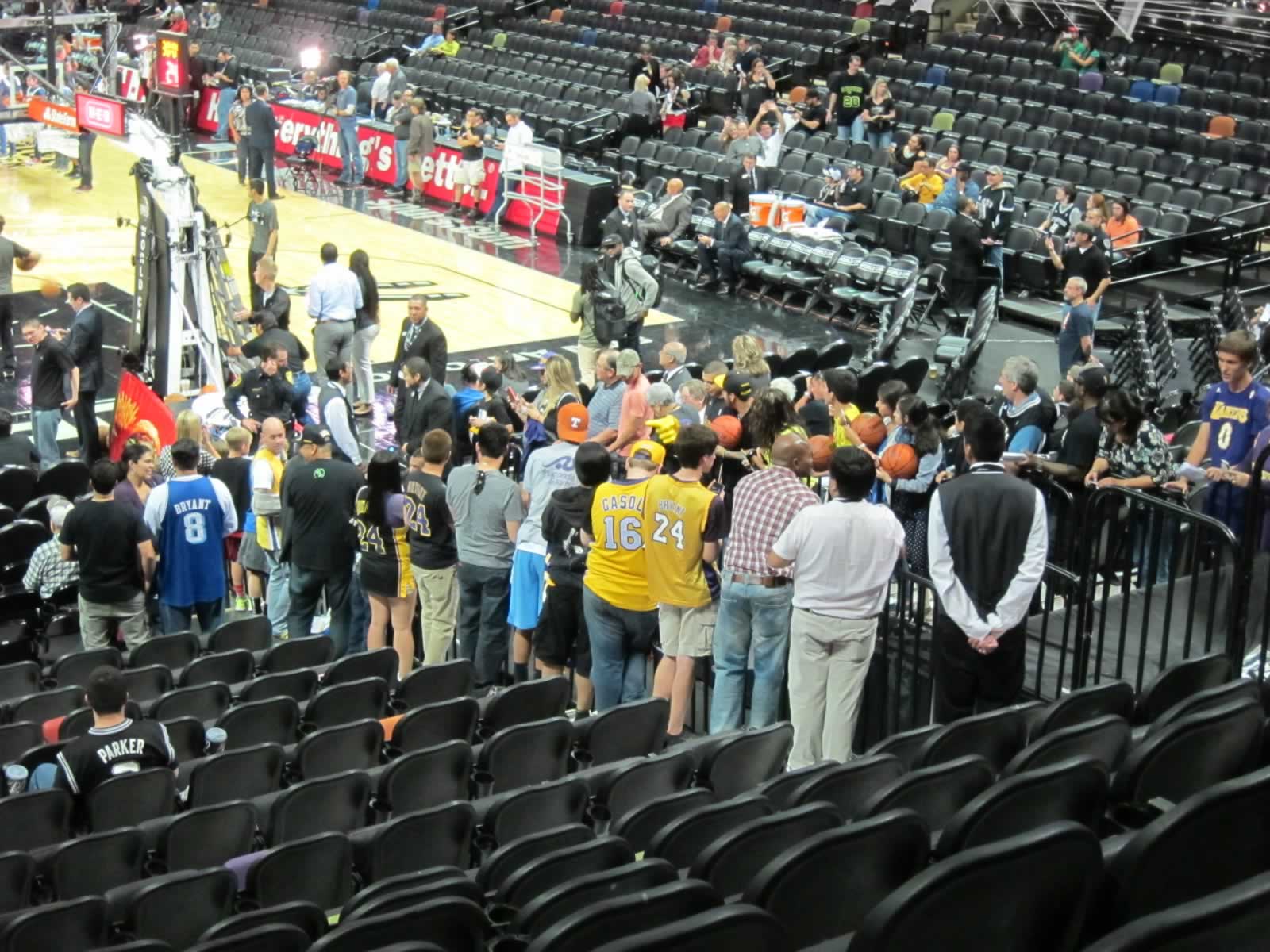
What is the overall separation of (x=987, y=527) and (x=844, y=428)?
10.4 ft

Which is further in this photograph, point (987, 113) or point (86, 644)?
point (987, 113)

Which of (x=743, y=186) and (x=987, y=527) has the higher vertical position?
(x=987, y=527)

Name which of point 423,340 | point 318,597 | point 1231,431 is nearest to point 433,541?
point 318,597

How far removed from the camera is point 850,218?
1752 cm

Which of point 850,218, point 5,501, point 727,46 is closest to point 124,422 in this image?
point 5,501

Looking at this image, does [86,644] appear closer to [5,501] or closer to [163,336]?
[5,501]

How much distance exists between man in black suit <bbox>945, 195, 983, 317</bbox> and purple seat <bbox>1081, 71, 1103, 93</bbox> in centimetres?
630

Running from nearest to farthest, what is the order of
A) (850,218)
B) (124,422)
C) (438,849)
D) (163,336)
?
(438,849)
(124,422)
(163,336)
(850,218)

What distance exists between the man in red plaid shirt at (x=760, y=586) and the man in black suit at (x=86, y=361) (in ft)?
24.4

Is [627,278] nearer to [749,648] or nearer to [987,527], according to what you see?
[749,648]

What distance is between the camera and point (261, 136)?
70.8 feet

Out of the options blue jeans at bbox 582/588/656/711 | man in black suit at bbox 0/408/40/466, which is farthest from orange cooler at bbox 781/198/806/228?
blue jeans at bbox 582/588/656/711

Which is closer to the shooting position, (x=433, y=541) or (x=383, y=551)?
(x=433, y=541)

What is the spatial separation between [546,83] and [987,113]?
24.3 ft
